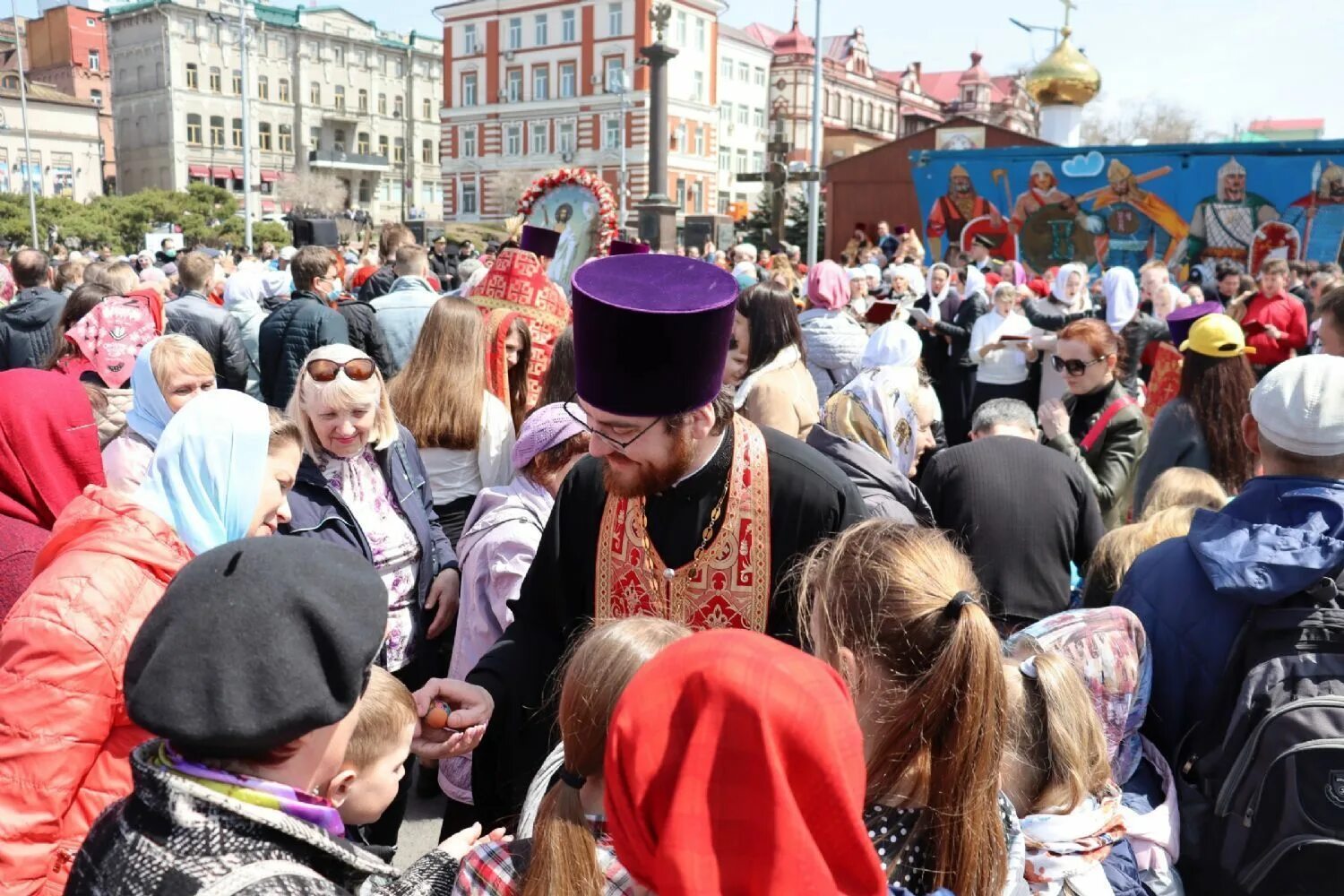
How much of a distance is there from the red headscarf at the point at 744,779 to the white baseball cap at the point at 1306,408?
5.26 ft

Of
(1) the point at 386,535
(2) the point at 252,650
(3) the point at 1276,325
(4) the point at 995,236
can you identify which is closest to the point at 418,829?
(1) the point at 386,535

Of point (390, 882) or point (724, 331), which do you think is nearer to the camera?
point (390, 882)

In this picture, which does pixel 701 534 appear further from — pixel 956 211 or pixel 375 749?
pixel 956 211

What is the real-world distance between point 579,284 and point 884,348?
3.09 m

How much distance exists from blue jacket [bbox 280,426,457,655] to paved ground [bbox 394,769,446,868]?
35.8 inches

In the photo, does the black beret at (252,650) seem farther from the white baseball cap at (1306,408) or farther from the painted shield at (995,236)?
the painted shield at (995,236)

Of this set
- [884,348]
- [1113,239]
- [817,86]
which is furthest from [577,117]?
[884,348]

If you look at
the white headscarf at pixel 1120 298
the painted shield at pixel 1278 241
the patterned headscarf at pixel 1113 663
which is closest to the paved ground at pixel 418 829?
the patterned headscarf at pixel 1113 663

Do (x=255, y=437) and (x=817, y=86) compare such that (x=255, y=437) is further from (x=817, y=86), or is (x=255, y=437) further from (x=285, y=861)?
(x=817, y=86)

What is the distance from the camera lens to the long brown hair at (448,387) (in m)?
4.35

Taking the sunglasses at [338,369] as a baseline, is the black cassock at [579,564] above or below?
below

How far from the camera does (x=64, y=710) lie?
6.27 ft

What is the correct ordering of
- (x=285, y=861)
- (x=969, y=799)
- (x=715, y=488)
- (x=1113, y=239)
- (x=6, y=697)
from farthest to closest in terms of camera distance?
(x=1113, y=239) < (x=715, y=488) < (x=6, y=697) < (x=969, y=799) < (x=285, y=861)

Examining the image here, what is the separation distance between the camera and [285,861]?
1426mm
